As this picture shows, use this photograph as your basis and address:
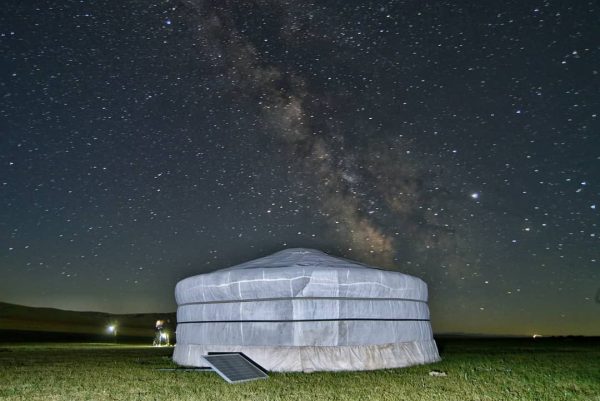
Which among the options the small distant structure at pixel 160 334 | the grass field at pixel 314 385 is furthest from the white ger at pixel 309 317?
the small distant structure at pixel 160 334

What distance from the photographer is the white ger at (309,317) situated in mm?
5773

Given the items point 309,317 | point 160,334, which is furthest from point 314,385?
point 160,334

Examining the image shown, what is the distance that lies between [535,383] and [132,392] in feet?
12.9

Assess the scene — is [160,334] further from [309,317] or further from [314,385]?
[314,385]

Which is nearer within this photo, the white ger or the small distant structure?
the white ger

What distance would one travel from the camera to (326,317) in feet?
19.1

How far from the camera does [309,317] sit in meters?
5.81

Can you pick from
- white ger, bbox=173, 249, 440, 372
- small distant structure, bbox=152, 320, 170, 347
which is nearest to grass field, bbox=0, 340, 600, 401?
white ger, bbox=173, 249, 440, 372

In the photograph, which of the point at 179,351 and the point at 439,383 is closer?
the point at 439,383

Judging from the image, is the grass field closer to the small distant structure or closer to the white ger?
the white ger

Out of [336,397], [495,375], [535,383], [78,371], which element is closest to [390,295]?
[495,375]

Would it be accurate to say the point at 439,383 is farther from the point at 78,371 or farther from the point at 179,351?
the point at 78,371

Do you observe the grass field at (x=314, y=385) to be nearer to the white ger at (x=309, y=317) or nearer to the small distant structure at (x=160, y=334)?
the white ger at (x=309, y=317)

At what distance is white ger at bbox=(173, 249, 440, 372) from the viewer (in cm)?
577
